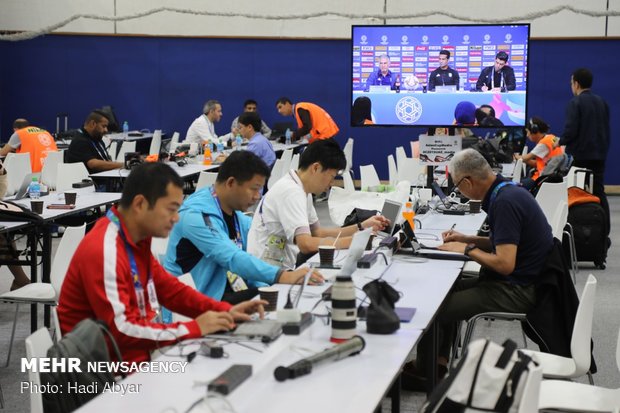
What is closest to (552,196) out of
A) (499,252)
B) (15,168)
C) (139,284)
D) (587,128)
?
(587,128)

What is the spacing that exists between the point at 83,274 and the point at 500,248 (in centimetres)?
219

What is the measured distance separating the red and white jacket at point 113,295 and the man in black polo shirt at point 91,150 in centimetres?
598

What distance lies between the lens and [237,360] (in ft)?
9.36

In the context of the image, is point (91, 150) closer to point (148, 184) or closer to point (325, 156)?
point (325, 156)

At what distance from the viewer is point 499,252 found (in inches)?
176

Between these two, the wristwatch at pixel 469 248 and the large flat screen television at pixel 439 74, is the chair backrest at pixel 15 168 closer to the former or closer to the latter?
the large flat screen television at pixel 439 74

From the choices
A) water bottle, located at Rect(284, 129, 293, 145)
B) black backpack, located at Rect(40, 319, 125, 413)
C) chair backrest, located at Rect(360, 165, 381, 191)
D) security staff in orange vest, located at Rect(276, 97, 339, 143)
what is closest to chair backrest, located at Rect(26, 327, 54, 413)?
black backpack, located at Rect(40, 319, 125, 413)

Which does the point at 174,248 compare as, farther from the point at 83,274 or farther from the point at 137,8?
the point at 137,8

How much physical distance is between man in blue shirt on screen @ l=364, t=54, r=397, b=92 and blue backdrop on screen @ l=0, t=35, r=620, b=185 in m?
6.14

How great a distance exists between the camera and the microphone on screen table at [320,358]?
2.70m

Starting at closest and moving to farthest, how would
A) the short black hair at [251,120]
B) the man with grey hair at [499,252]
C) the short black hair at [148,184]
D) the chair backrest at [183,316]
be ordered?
the short black hair at [148,184] < the chair backrest at [183,316] < the man with grey hair at [499,252] < the short black hair at [251,120]

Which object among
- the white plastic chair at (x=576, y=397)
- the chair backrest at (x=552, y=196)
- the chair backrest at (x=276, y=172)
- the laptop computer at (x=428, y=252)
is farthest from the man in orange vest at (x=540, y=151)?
the white plastic chair at (x=576, y=397)

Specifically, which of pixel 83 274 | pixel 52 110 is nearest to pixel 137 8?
pixel 52 110

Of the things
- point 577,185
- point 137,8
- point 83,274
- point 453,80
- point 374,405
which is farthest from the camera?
point 137,8
